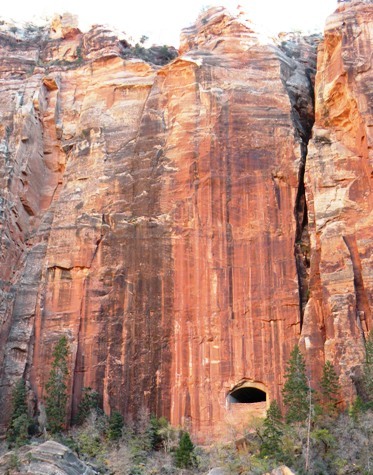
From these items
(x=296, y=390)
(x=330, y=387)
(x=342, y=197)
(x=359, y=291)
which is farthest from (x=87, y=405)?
(x=342, y=197)

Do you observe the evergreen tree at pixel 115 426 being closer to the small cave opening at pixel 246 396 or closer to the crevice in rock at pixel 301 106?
the small cave opening at pixel 246 396

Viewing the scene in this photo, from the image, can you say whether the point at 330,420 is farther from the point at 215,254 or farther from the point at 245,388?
the point at 215,254

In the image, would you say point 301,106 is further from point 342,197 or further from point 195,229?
point 195,229

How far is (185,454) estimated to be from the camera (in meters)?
33.2

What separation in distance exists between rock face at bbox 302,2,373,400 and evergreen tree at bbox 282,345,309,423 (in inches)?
63.9

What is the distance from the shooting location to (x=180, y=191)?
43812 mm

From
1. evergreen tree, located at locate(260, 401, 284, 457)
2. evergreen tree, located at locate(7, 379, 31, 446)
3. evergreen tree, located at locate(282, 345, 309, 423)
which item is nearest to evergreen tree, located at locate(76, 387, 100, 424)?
evergreen tree, located at locate(7, 379, 31, 446)

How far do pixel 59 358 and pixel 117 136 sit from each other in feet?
54.4

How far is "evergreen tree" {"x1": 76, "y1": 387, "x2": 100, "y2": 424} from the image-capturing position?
38.1 meters

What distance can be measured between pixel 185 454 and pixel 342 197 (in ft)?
56.0

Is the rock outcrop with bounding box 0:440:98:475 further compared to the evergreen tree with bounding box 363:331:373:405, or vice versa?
the evergreen tree with bounding box 363:331:373:405

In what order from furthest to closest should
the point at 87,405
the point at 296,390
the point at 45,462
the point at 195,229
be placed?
the point at 195,229 < the point at 87,405 < the point at 296,390 < the point at 45,462

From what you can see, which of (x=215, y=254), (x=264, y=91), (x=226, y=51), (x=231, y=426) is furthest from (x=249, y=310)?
(x=226, y=51)

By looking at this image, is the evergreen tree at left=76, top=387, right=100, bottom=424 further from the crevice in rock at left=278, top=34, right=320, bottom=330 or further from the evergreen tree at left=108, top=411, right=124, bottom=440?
the crevice in rock at left=278, top=34, right=320, bottom=330
